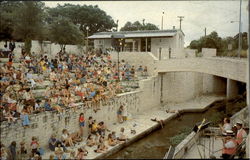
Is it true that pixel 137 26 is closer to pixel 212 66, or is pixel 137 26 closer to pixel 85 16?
pixel 85 16

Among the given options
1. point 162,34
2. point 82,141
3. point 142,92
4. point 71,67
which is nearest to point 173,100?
point 142,92

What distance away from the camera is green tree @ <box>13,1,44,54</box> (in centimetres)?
1814

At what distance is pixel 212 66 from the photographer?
16828 millimetres

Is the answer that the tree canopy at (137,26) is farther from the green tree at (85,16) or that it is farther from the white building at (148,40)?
the white building at (148,40)

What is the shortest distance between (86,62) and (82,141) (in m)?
9.00

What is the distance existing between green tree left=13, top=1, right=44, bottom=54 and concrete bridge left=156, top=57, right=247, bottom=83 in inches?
407

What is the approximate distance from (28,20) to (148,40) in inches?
576

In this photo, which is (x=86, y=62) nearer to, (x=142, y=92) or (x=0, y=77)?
(x=142, y=92)

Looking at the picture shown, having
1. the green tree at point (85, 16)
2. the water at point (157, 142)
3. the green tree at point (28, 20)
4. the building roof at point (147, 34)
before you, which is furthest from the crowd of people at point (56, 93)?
the green tree at point (85, 16)

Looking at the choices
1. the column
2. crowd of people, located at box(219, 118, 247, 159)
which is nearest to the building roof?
the column

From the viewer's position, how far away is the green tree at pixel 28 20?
18141mm

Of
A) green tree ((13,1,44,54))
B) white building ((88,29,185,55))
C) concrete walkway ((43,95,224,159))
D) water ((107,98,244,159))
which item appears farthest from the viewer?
white building ((88,29,185,55))

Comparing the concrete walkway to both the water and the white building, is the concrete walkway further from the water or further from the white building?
the white building

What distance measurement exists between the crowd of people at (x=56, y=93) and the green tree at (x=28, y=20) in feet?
9.07
